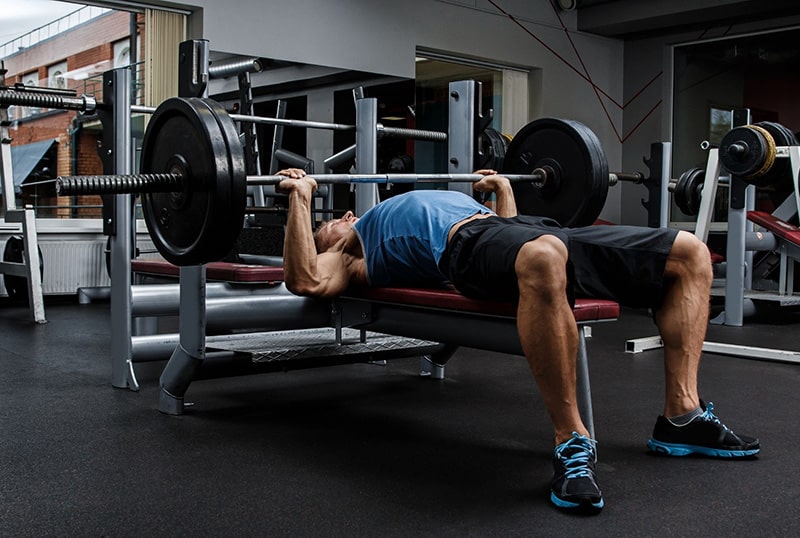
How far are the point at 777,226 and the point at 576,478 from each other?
12.3 ft

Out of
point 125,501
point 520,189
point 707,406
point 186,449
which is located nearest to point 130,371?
point 186,449

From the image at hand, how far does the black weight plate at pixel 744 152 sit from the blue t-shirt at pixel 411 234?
8.41 ft

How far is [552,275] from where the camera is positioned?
1.65m

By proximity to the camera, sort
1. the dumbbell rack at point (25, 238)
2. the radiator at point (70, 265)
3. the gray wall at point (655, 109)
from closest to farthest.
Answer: the dumbbell rack at point (25, 238) → the radiator at point (70, 265) → the gray wall at point (655, 109)

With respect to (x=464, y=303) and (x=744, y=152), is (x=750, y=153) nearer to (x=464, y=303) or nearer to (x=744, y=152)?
(x=744, y=152)

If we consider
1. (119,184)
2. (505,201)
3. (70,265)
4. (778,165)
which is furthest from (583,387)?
(70,265)

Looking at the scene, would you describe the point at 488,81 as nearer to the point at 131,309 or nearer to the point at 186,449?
the point at 131,309

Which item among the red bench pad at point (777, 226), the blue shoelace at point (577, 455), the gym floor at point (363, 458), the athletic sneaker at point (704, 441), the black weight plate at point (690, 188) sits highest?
the black weight plate at point (690, 188)

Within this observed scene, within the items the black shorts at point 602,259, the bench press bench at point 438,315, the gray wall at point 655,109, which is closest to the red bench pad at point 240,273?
the bench press bench at point 438,315

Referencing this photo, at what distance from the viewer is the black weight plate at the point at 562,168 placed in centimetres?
270

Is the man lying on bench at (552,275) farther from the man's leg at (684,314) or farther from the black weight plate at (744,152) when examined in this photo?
the black weight plate at (744,152)

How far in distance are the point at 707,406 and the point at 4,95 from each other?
89.2 inches

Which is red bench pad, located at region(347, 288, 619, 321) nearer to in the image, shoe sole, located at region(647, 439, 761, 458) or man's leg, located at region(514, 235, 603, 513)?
man's leg, located at region(514, 235, 603, 513)

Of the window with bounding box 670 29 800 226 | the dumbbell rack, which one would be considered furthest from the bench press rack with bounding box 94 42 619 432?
the window with bounding box 670 29 800 226
